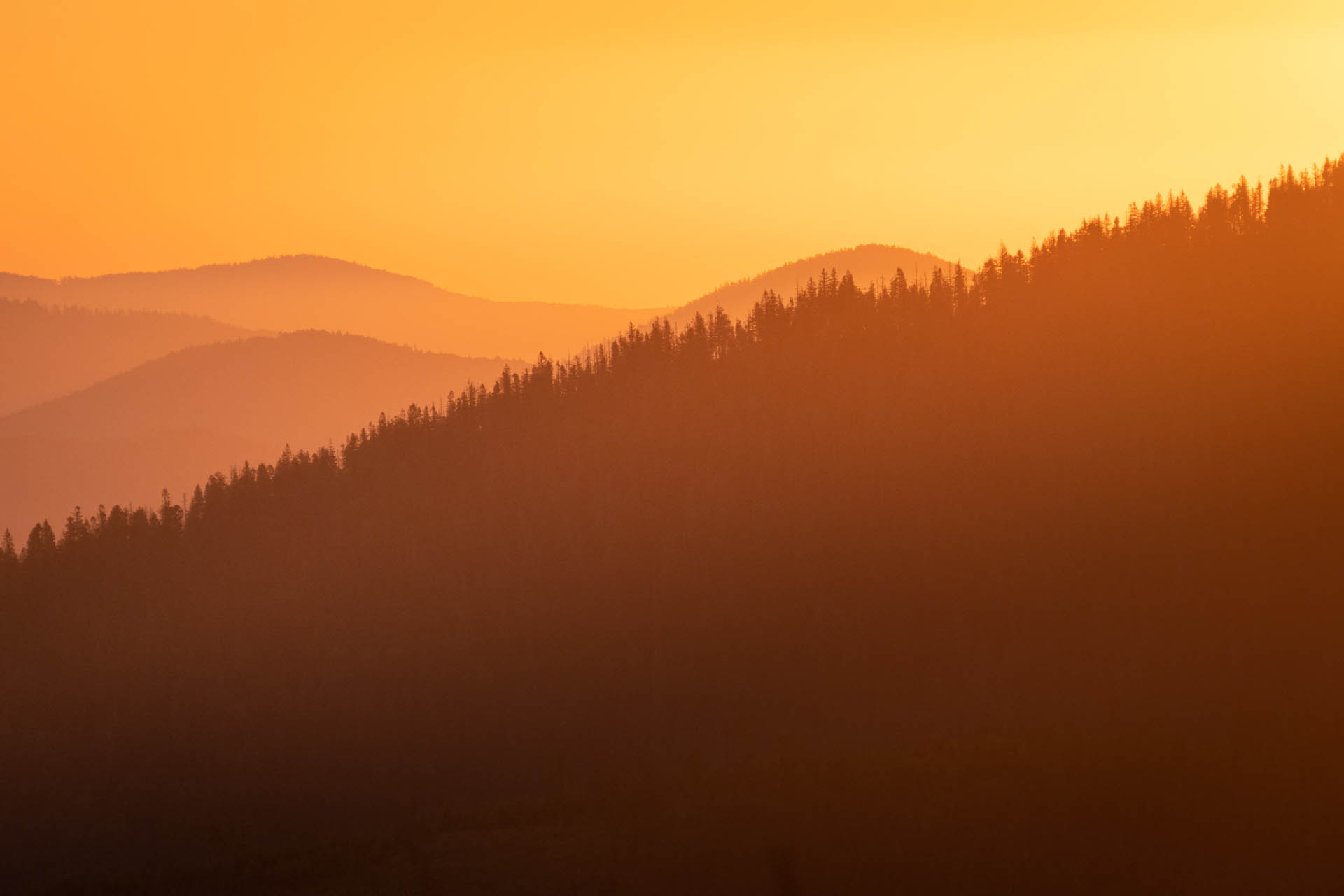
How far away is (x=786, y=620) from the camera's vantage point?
119 metres

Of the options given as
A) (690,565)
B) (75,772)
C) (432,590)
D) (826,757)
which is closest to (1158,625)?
(826,757)

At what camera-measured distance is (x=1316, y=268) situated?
120250 millimetres

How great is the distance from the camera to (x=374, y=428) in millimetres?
177875

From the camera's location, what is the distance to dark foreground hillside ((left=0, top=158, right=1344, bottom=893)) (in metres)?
84.2

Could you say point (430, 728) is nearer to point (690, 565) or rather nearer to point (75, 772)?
point (690, 565)

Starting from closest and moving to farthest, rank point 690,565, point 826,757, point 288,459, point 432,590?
1. point 826,757
2. point 690,565
3. point 432,590
4. point 288,459

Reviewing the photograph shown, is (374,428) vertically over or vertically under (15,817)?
over

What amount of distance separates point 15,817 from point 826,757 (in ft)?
281

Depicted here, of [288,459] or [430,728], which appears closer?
[430,728]

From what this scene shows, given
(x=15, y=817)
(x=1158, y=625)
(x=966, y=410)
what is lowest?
(x=15, y=817)

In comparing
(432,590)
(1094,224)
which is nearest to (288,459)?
(432,590)

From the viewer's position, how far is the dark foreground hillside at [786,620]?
8425 centimetres

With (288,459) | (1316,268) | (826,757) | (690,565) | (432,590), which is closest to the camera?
(826,757)

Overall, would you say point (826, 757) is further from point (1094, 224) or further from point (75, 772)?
point (75, 772)
